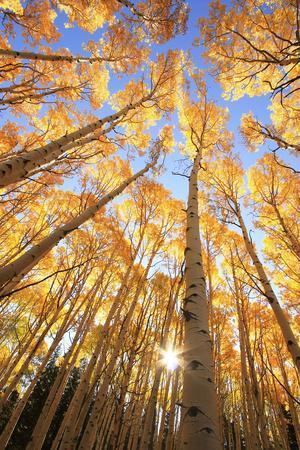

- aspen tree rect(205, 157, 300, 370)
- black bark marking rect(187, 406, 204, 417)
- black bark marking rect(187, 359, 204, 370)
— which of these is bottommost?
black bark marking rect(187, 406, 204, 417)

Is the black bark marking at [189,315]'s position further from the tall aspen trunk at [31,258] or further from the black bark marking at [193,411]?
the tall aspen trunk at [31,258]

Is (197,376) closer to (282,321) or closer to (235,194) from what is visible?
(282,321)

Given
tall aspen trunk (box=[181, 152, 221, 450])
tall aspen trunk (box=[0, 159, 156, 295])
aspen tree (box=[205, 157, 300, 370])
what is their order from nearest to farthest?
tall aspen trunk (box=[181, 152, 221, 450]) < tall aspen trunk (box=[0, 159, 156, 295]) < aspen tree (box=[205, 157, 300, 370])

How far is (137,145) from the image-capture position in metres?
9.30

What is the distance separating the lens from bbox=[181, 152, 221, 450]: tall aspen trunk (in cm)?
135

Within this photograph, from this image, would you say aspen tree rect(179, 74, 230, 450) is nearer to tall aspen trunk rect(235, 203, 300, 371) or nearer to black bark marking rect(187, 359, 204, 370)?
black bark marking rect(187, 359, 204, 370)

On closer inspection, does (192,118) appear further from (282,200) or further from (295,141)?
(282,200)

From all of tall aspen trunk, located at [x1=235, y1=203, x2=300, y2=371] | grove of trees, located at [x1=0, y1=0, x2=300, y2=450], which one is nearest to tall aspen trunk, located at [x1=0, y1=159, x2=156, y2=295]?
grove of trees, located at [x1=0, y1=0, x2=300, y2=450]

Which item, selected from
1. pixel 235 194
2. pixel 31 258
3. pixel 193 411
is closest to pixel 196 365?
pixel 193 411

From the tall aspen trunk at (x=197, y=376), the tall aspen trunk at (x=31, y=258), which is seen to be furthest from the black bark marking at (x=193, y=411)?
the tall aspen trunk at (x=31, y=258)

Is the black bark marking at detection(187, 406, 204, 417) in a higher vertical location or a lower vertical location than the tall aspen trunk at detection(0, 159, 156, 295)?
lower

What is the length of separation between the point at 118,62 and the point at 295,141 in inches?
250

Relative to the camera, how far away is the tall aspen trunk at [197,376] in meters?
1.35

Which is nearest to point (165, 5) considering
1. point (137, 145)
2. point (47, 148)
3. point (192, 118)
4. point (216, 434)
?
point (192, 118)
